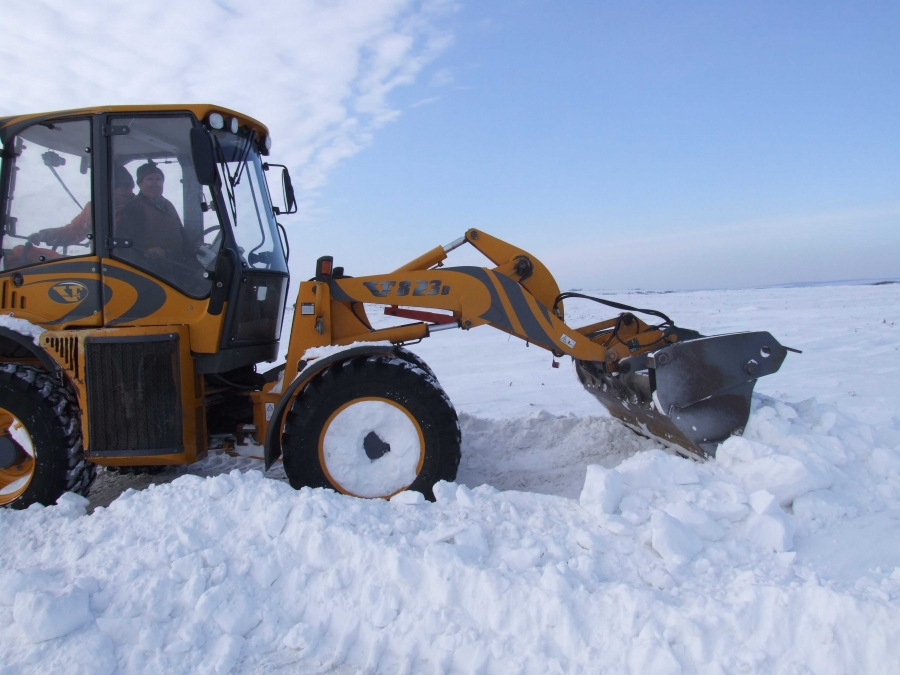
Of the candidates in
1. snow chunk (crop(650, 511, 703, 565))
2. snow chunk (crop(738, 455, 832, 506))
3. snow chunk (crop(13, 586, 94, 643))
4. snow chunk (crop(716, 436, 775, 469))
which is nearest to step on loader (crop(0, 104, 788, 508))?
snow chunk (crop(716, 436, 775, 469))

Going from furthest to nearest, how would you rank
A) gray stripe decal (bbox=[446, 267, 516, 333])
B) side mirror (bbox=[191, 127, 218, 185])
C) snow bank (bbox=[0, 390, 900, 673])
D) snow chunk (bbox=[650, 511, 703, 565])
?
gray stripe decal (bbox=[446, 267, 516, 333])
side mirror (bbox=[191, 127, 218, 185])
snow chunk (bbox=[650, 511, 703, 565])
snow bank (bbox=[0, 390, 900, 673])

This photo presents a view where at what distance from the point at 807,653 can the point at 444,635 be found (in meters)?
1.37

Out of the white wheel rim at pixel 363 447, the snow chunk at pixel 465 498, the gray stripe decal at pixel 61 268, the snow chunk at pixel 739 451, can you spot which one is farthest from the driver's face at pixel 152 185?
the snow chunk at pixel 739 451

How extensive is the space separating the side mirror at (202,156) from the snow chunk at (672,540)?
315cm

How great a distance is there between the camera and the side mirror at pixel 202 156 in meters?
3.56

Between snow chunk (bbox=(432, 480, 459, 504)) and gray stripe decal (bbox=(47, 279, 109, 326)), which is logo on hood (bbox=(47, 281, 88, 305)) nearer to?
gray stripe decal (bbox=(47, 279, 109, 326))

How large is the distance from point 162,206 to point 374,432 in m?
2.05

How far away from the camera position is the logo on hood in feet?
12.9

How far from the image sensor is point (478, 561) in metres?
2.78

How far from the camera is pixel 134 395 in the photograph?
3830mm

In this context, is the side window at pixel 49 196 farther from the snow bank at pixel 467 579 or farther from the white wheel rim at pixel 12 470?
the snow bank at pixel 467 579

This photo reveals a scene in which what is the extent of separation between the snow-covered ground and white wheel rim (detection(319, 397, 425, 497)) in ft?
1.36

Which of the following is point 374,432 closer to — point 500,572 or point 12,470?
point 500,572

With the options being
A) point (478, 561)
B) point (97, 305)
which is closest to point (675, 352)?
point (478, 561)
